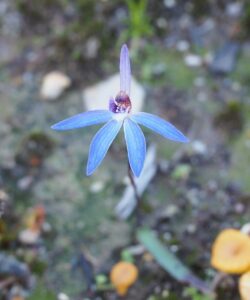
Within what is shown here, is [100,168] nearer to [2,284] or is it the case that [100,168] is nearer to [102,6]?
[2,284]

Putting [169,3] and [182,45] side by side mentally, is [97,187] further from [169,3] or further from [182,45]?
[169,3]

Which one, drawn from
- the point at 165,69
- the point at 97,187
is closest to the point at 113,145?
the point at 97,187

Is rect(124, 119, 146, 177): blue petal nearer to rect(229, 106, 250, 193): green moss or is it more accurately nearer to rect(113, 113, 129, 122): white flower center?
rect(113, 113, 129, 122): white flower center

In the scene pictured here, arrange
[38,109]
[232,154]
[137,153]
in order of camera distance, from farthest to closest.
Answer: [38,109]
[232,154]
[137,153]

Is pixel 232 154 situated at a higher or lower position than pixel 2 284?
higher

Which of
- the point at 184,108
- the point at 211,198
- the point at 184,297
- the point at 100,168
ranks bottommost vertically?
the point at 184,297

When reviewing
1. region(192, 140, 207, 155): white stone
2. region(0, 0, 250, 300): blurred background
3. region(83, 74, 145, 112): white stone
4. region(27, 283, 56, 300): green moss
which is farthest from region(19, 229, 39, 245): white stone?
region(192, 140, 207, 155): white stone

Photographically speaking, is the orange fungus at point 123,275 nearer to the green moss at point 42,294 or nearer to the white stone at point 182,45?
the green moss at point 42,294

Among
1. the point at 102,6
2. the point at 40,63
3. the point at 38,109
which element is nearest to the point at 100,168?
the point at 38,109
